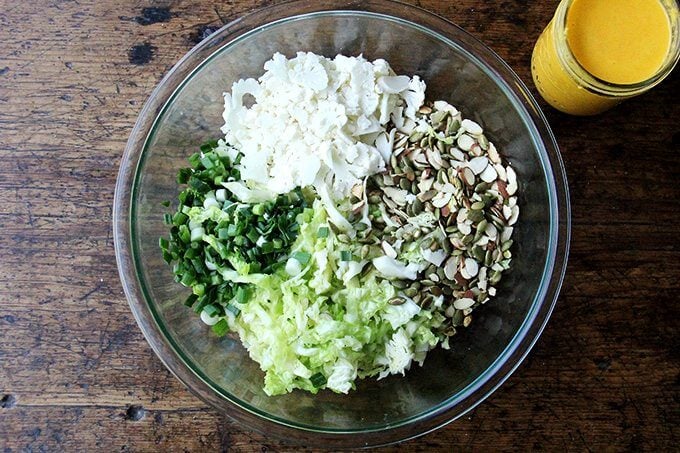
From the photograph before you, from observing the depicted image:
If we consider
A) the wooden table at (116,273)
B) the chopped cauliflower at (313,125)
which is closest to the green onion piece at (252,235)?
the chopped cauliflower at (313,125)

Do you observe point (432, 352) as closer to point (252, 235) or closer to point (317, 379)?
point (317, 379)

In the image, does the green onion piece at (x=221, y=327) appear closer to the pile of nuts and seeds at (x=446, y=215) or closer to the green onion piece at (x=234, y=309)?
the green onion piece at (x=234, y=309)

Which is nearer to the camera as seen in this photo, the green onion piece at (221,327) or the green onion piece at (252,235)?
the green onion piece at (252,235)

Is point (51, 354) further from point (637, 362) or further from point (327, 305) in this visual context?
point (637, 362)

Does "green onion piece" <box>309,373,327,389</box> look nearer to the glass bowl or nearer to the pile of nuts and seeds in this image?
the glass bowl

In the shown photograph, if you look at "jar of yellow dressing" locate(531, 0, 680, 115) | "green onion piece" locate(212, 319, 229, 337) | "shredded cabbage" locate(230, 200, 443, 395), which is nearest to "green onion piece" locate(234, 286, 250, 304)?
"shredded cabbage" locate(230, 200, 443, 395)

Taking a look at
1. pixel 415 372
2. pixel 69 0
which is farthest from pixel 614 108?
pixel 69 0
